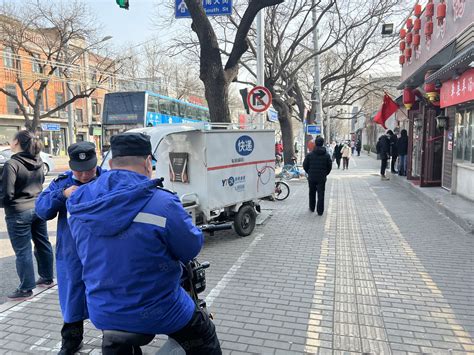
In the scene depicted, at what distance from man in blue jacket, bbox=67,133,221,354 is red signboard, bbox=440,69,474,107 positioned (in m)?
7.62

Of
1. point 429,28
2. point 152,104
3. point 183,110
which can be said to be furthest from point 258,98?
point 183,110

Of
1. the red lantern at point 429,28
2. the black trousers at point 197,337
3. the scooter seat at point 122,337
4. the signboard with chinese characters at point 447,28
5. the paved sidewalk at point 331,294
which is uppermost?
the red lantern at point 429,28

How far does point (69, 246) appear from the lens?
9.89 ft

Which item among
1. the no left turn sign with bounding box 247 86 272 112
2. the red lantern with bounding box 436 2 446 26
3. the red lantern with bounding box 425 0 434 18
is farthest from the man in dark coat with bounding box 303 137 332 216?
the red lantern with bounding box 425 0 434 18

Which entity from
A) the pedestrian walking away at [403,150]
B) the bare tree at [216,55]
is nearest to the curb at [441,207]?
the pedestrian walking away at [403,150]

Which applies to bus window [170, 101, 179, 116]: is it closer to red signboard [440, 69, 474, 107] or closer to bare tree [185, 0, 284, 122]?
bare tree [185, 0, 284, 122]

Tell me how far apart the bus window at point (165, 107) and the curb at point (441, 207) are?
42.0 ft

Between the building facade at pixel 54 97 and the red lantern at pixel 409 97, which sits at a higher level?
the building facade at pixel 54 97

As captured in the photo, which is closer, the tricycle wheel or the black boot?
the black boot

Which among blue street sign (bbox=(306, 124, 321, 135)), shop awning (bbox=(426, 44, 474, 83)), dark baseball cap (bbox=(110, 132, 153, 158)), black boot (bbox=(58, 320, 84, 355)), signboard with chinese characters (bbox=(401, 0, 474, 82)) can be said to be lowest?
black boot (bbox=(58, 320, 84, 355))

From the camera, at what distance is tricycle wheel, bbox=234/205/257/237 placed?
7.02 metres

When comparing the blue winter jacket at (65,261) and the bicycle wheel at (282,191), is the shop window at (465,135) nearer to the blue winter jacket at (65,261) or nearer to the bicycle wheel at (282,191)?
the bicycle wheel at (282,191)

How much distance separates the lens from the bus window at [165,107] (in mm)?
20984

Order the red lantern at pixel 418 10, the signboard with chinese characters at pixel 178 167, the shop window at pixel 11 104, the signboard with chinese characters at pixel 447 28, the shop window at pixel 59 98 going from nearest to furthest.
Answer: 1. the signboard with chinese characters at pixel 178 167
2. the signboard with chinese characters at pixel 447 28
3. the red lantern at pixel 418 10
4. the shop window at pixel 11 104
5. the shop window at pixel 59 98
